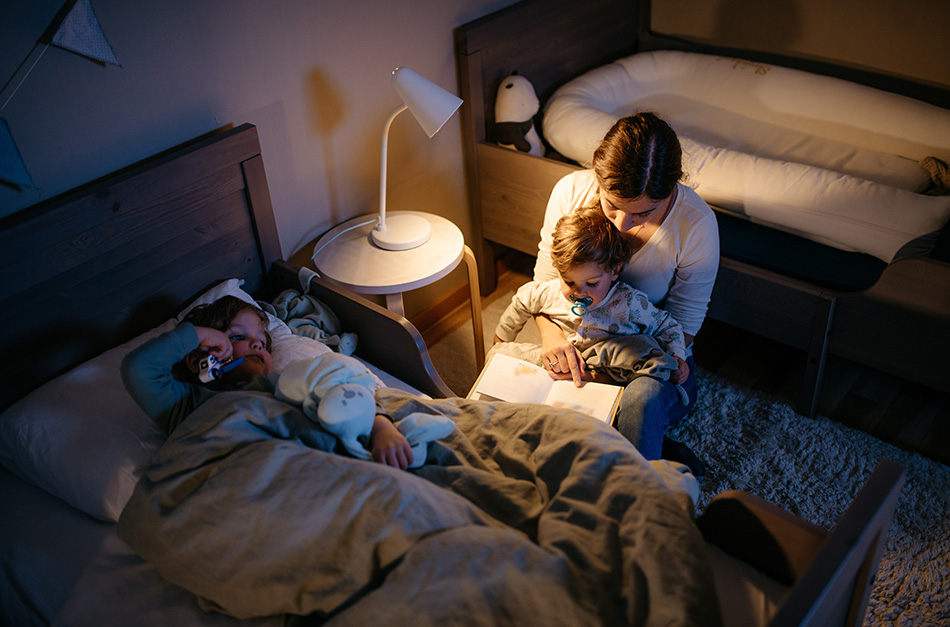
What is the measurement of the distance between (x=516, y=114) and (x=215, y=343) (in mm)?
1263

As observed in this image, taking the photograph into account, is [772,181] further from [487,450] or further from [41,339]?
[41,339]

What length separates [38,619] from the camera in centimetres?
122

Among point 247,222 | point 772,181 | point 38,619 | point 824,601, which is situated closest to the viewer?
point 824,601

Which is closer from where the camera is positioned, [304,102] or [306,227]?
[304,102]

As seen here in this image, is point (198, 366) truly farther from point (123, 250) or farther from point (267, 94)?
point (267, 94)

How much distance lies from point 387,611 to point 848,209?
60.4 inches

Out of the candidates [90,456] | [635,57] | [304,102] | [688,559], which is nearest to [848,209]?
[635,57]

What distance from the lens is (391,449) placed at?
1201 mm

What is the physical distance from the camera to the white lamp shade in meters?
1.65

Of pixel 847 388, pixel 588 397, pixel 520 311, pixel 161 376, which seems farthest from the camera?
pixel 847 388

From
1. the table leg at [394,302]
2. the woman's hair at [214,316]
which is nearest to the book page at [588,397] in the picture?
the table leg at [394,302]

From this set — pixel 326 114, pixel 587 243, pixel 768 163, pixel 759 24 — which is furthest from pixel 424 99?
pixel 759 24

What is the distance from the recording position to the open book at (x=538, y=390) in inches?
60.3

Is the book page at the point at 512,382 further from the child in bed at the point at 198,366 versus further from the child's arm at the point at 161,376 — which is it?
the child's arm at the point at 161,376
